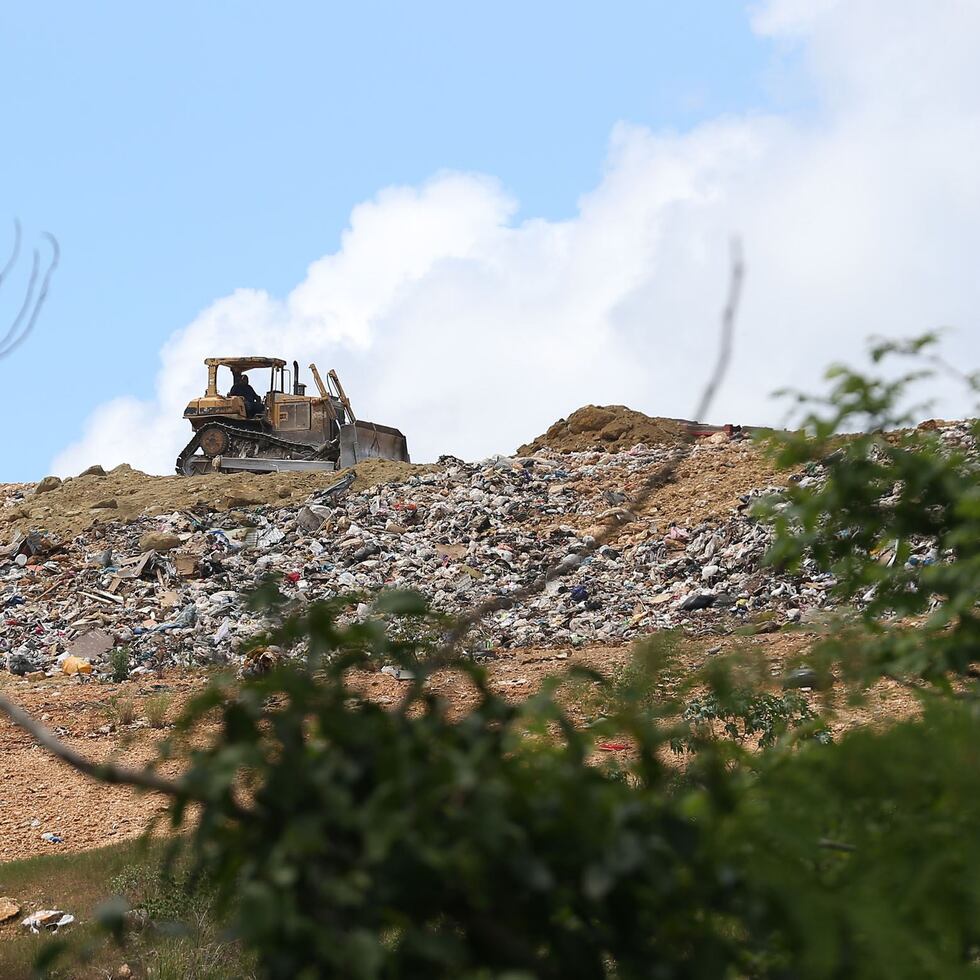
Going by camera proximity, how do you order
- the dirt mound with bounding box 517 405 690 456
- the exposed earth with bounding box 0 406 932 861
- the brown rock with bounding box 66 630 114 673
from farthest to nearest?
the dirt mound with bounding box 517 405 690 456 < the brown rock with bounding box 66 630 114 673 < the exposed earth with bounding box 0 406 932 861

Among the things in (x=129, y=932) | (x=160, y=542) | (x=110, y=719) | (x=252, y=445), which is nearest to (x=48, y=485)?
(x=252, y=445)

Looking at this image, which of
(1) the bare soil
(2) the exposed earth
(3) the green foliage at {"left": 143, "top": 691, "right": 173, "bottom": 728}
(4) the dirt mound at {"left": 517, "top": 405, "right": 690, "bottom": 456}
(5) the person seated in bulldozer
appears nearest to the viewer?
(1) the bare soil

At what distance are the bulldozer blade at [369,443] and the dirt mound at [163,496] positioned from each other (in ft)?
5.97

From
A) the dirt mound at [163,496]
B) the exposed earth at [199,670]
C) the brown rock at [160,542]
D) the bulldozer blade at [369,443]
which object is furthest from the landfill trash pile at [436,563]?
the bulldozer blade at [369,443]

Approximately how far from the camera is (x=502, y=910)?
61.8 inches

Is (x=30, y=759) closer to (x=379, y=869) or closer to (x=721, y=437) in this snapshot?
(x=379, y=869)

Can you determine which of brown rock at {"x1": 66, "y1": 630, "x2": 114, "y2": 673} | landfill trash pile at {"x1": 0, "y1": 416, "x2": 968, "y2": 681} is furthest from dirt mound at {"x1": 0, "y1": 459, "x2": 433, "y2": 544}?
brown rock at {"x1": 66, "y1": 630, "x2": 114, "y2": 673}

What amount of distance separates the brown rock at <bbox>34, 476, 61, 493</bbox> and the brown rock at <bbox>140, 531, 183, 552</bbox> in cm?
722

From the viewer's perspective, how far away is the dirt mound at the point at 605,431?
941 inches

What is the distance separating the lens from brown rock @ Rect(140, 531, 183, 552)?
726 inches

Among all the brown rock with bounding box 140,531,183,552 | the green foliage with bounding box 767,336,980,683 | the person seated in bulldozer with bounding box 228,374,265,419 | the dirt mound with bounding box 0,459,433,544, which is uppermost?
the person seated in bulldozer with bounding box 228,374,265,419

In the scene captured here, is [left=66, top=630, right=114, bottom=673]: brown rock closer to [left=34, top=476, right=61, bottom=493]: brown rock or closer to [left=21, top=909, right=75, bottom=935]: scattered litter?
[left=21, top=909, right=75, bottom=935]: scattered litter

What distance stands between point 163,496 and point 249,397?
4.44 meters

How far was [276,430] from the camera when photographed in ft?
83.6
